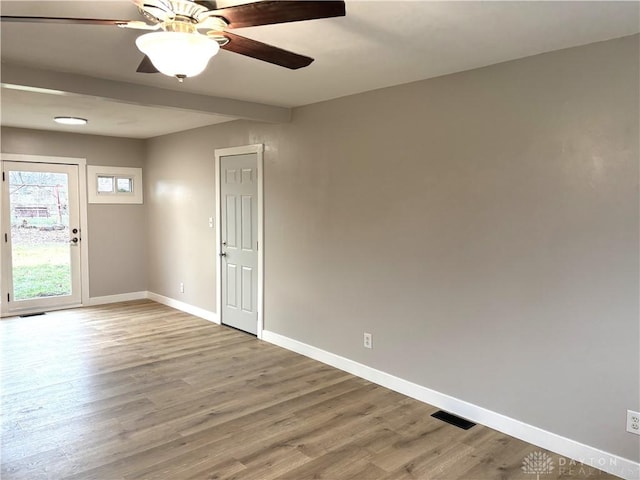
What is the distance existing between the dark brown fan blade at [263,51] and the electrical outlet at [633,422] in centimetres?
254

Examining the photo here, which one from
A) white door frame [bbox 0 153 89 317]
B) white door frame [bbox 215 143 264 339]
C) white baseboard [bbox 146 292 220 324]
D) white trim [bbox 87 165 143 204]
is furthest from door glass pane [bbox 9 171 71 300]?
white door frame [bbox 215 143 264 339]

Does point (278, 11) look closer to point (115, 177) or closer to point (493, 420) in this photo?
point (493, 420)

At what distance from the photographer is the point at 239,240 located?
5.26 meters

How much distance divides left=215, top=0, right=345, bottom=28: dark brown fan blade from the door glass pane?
5.36 m

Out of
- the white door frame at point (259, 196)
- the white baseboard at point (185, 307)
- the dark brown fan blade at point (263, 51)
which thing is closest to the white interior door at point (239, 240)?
the white door frame at point (259, 196)

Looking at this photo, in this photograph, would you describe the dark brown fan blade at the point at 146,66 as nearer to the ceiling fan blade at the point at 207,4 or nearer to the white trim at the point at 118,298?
the ceiling fan blade at the point at 207,4

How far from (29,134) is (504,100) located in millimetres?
5758

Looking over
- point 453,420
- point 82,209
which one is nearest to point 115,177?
point 82,209

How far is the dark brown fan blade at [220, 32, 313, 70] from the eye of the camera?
195 cm

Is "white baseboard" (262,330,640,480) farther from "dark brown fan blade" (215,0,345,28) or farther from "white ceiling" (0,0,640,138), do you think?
"dark brown fan blade" (215,0,345,28)

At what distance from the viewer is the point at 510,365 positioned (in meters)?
3.01

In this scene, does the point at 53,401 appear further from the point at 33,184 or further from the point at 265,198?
the point at 33,184

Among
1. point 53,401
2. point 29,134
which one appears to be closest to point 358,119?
point 53,401

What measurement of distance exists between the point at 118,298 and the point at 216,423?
4340 mm
